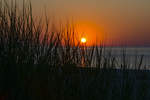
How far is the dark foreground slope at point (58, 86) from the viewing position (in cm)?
169

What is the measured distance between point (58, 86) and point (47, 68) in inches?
8.0

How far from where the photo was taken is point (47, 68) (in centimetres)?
189

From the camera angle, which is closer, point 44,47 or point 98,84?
point 98,84

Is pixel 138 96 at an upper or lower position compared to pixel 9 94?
lower

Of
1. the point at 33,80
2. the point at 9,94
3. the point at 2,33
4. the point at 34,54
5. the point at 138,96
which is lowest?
the point at 138,96

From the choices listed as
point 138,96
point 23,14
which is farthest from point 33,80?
point 138,96

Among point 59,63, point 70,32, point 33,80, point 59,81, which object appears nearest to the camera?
point 33,80

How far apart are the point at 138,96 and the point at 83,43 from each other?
86 cm

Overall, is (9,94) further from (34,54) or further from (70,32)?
(70,32)

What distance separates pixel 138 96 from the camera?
93.4 inches

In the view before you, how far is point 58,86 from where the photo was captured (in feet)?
5.85

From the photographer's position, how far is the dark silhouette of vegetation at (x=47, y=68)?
1.72m

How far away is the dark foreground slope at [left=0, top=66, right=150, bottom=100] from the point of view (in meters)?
1.69

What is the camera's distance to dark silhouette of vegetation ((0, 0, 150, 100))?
172 cm
